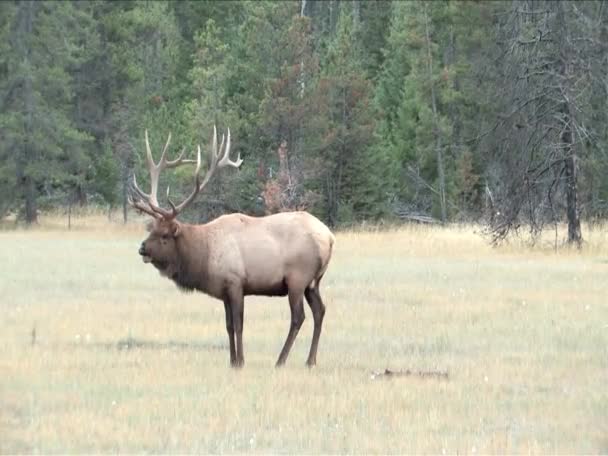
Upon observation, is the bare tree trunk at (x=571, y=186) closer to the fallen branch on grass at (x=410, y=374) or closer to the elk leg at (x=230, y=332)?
the elk leg at (x=230, y=332)

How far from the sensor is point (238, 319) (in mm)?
11445

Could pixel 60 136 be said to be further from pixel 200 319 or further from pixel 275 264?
pixel 275 264

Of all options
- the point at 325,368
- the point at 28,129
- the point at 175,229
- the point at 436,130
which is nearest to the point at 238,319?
the point at 325,368

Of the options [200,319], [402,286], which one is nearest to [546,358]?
[200,319]

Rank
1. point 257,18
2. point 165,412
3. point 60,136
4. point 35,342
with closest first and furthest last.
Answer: point 165,412, point 35,342, point 257,18, point 60,136

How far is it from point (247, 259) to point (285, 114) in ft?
82.8

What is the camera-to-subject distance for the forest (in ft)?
119

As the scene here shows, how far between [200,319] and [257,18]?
22818 mm

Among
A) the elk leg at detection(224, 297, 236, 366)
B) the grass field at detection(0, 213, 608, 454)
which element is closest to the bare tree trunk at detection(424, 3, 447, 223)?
the grass field at detection(0, 213, 608, 454)

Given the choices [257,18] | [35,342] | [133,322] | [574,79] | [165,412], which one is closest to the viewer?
[165,412]

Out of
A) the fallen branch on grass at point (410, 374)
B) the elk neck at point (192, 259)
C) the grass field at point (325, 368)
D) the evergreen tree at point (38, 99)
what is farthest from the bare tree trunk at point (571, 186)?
the evergreen tree at point (38, 99)

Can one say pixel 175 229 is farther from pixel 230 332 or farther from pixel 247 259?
pixel 230 332

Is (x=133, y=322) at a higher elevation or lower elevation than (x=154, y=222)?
lower

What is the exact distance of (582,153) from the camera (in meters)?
26.7
